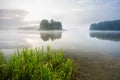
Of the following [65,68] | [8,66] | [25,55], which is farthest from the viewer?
[65,68]

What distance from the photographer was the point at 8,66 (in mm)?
5270

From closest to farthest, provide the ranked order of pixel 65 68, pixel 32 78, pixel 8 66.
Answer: pixel 32 78 < pixel 8 66 < pixel 65 68

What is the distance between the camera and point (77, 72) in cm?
762

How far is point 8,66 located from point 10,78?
43 centimetres

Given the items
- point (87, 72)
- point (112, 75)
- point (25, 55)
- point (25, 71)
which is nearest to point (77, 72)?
point (87, 72)

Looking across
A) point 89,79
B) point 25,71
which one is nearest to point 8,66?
point 25,71

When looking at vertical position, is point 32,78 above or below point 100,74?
above

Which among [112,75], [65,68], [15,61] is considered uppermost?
[15,61]

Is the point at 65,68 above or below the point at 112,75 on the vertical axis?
above

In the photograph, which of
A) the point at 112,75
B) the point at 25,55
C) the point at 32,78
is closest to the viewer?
the point at 32,78

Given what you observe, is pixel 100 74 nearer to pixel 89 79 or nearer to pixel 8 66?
pixel 89 79

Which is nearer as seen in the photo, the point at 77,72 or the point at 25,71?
the point at 25,71

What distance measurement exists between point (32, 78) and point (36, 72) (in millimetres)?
220

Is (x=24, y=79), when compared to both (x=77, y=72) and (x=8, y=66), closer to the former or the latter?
(x=8, y=66)
